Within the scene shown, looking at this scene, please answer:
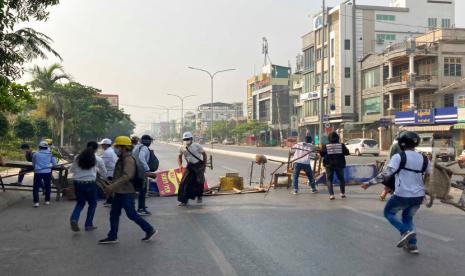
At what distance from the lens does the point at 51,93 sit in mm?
36781

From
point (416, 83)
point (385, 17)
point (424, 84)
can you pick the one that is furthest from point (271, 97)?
point (424, 84)

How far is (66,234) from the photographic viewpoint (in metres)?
8.46

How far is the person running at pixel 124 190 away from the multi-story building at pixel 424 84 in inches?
1420

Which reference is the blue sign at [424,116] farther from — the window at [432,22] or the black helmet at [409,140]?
the black helmet at [409,140]

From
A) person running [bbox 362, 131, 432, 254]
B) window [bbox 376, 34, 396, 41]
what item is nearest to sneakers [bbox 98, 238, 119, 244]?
person running [bbox 362, 131, 432, 254]

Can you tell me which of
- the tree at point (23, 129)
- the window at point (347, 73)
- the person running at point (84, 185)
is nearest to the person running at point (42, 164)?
the person running at point (84, 185)

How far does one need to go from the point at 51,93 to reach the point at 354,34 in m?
36.1

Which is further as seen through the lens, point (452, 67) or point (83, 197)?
point (452, 67)

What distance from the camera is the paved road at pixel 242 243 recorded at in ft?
19.7

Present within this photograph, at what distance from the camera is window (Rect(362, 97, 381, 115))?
5178cm

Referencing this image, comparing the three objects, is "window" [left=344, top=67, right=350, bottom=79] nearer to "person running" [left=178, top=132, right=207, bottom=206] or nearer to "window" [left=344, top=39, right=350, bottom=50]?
"window" [left=344, top=39, right=350, bottom=50]

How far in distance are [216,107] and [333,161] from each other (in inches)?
6791

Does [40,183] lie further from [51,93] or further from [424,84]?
[424,84]

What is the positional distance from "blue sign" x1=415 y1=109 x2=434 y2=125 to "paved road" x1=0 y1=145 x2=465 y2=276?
3261 cm
